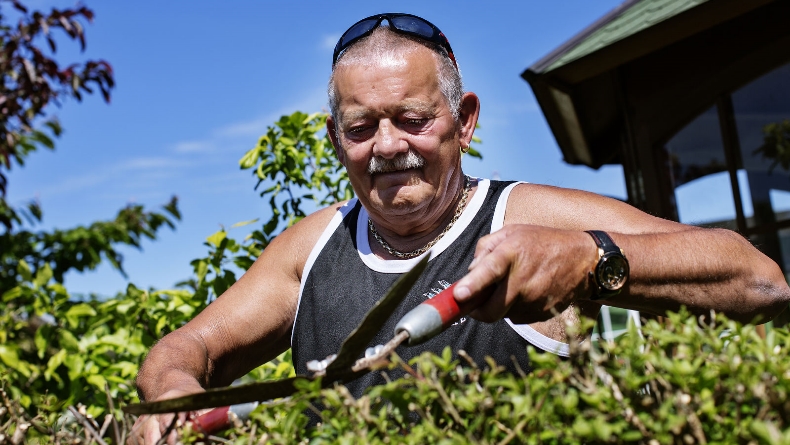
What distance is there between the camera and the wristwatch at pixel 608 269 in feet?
5.29

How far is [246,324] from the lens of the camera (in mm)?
2596

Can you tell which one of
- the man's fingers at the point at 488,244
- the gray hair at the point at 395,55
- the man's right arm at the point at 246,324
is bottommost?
the man's right arm at the point at 246,324

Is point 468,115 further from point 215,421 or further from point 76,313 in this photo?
point 76,313

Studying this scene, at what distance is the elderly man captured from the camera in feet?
6.26

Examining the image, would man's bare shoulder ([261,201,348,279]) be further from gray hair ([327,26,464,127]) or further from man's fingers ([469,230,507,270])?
man's fingers ([469,230,507,270])

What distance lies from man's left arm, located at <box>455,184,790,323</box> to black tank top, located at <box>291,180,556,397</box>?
181 mm

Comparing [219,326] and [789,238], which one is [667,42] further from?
[219,326]

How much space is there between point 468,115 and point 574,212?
23.6 inches

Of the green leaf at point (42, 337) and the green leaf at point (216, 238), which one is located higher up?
the green leaf at point (216, 238)

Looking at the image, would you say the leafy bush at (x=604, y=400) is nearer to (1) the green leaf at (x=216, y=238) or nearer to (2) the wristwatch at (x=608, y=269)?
(2) the wristwatch at (x=608, y=269)

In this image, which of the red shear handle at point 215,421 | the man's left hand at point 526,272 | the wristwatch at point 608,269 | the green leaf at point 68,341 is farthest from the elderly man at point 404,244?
the green leaf at point 68,341

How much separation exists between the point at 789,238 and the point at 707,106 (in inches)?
43.4

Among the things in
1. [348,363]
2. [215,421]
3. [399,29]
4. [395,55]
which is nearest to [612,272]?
[348,363]

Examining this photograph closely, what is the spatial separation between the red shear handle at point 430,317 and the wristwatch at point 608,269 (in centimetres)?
37
